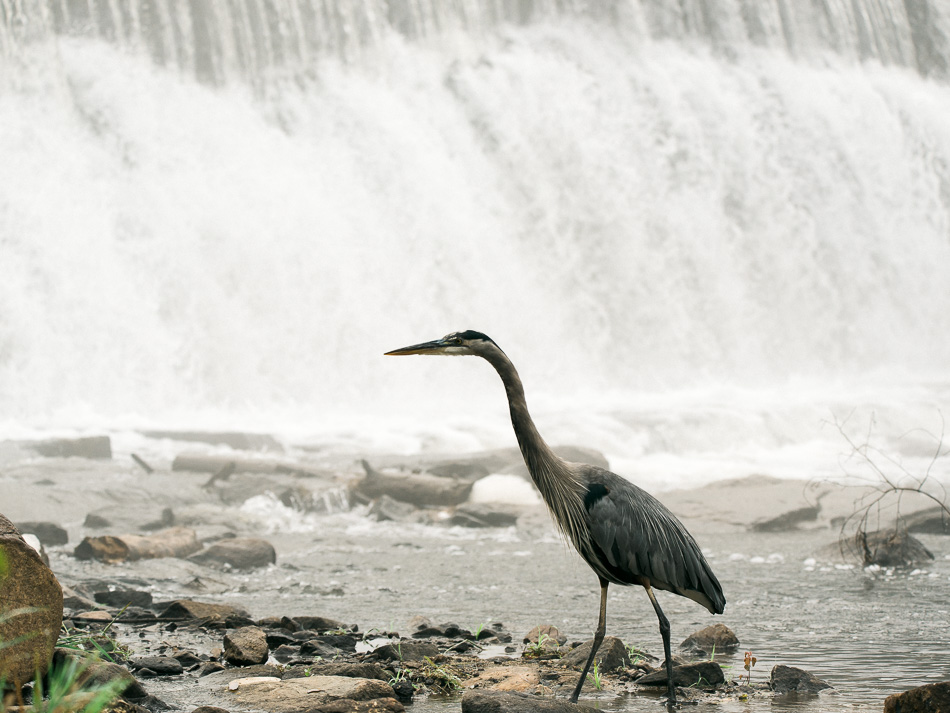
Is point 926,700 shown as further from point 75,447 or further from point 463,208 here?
point 463,208

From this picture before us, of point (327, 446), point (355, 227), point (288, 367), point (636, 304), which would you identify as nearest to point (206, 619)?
point (327, 446)

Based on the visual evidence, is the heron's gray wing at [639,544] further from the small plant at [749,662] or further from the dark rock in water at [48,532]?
the dark rock in water at [48,532]

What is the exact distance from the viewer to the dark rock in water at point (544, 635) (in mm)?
4918

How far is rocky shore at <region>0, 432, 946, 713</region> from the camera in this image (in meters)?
4.01

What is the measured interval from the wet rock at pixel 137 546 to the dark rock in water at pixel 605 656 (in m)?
4.04

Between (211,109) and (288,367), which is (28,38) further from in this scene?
(288,367)

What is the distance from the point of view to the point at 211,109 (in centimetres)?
1989

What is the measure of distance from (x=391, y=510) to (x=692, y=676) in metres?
5.95

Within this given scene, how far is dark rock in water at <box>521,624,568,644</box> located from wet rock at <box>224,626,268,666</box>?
136 centimetres

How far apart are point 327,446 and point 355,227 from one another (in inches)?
269

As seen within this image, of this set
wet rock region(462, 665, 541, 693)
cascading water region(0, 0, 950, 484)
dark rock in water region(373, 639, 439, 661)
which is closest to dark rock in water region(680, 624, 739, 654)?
wet rock region(462, 665, 541, 693)

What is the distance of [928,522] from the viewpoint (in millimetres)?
8609

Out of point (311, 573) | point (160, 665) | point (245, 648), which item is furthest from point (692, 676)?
point (311, 573)

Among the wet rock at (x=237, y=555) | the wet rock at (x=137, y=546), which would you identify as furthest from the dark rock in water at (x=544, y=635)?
the wet rock at (x=137, y=546)
